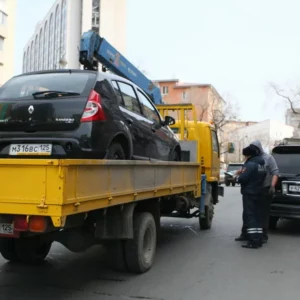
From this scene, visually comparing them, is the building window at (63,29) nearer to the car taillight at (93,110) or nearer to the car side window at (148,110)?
the car side window at (148,110)

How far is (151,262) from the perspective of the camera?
556 centimetres

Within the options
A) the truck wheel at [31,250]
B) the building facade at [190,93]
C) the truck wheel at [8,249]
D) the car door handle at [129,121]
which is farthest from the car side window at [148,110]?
the building facade at [190,93]

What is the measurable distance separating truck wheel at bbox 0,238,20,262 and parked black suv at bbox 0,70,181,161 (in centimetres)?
146

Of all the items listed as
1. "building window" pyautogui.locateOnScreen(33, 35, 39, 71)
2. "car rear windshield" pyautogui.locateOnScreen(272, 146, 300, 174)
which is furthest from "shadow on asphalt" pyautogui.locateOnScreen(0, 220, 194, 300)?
"building window" pyautogui.locateOnScreen(33, 35, 39, 71)

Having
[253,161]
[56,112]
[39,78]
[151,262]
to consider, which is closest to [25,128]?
[56,112]

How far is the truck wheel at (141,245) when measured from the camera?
5066 mm

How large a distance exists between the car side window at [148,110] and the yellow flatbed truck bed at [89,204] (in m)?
0.84

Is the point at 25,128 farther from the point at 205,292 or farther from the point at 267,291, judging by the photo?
the point at 267,291

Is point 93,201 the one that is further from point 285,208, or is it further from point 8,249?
point 285,208

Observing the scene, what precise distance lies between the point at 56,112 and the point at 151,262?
92.4 inches

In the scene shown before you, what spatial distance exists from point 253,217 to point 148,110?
2572 millimetres

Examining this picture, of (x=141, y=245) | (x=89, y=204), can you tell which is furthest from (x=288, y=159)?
(x=89, y=204)

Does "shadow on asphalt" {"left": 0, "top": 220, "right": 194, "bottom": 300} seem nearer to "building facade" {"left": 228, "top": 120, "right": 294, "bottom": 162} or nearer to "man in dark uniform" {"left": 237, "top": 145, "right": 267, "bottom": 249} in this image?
"man in dark uniform" {"left": 237, "top": 145, "right": 267, "bottom": 249}

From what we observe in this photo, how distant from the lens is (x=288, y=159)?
875 centimetres
